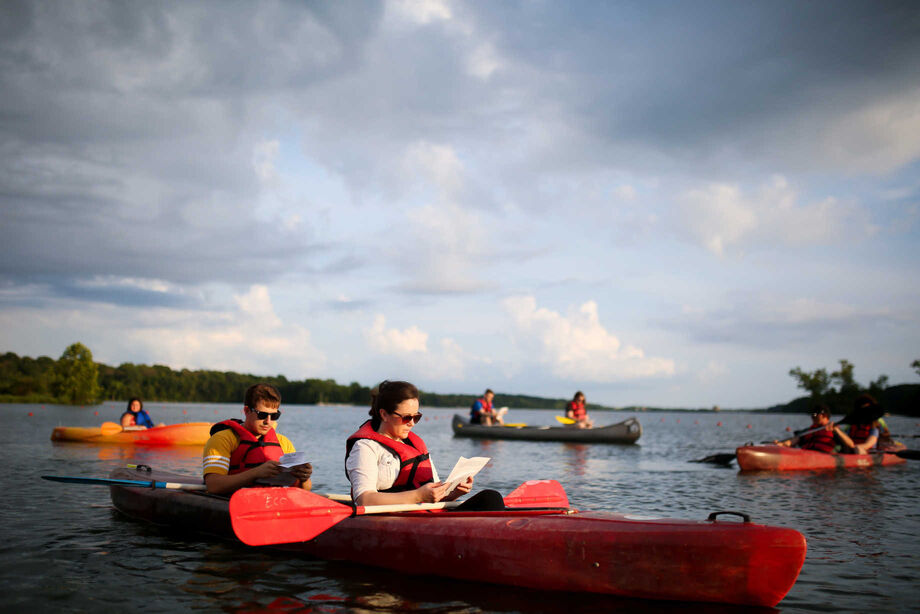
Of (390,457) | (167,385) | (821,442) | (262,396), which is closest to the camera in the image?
(390,457)

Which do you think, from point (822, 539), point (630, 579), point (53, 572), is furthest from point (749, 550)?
point (53, 572)

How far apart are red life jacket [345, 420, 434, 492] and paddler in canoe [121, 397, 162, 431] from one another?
15.9 m

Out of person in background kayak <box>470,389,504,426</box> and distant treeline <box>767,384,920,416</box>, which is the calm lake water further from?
distant treeline <box>767,384,920,416</box>

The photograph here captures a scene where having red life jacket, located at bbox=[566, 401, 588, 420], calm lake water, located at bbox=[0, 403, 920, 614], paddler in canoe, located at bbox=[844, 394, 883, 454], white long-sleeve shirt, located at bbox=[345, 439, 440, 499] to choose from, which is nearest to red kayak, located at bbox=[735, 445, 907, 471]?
paddler in canoe, located at bbox=[844, 394, 883, 454]

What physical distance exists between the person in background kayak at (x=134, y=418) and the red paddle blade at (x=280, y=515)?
51.1 ft

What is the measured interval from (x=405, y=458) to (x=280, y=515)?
1.09 meters

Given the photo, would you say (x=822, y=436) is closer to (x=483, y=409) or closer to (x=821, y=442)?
(x=821, y=442)

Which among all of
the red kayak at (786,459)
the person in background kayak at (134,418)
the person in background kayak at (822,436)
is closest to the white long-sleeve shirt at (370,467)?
the red kayak at (786,459)

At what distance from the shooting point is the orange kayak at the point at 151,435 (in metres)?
18.4

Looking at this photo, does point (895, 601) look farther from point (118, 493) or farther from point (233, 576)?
point (118, 493)

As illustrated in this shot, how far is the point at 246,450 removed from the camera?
616cm

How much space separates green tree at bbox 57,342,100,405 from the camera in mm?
76562

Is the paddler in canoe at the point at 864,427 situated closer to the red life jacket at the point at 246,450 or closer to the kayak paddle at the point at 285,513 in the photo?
the kayak paddle at the point at 285,513

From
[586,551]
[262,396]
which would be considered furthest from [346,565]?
[586,551]
